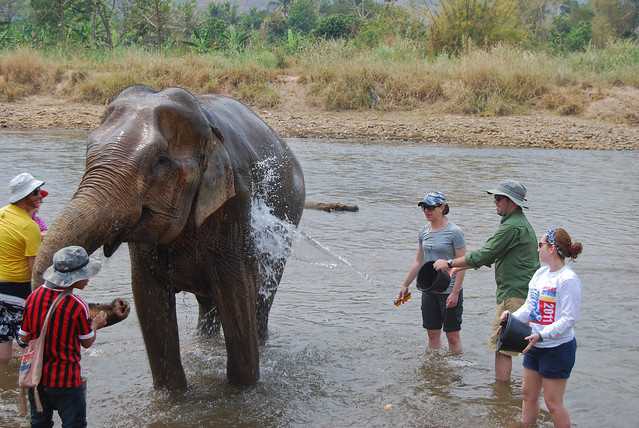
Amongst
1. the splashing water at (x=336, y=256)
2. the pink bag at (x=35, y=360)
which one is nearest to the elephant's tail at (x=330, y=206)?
the splashing water at (x=336, y=256)

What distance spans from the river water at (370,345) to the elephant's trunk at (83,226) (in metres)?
1.81

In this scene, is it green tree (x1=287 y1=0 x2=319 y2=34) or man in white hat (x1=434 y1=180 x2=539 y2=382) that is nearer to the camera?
man in white hat (x1=434 y1=180 x2=539 y2=382)

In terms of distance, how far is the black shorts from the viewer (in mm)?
6785

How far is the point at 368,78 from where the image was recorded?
952 inches

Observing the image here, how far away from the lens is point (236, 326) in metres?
5.68

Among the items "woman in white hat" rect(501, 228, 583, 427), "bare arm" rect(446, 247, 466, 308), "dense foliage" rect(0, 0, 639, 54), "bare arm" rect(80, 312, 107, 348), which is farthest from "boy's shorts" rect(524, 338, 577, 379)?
"dense foliage" rect(0, 0, 639, 54)

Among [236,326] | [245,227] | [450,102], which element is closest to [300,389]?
[236,326]

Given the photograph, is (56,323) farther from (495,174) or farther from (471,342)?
(495,174)

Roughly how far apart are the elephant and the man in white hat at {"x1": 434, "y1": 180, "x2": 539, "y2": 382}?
1464 mm

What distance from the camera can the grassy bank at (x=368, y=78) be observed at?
2345cm

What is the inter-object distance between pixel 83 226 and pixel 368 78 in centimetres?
2049

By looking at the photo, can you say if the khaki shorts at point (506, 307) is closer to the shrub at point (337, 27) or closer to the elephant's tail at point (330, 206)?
the elephant's tail at point (330, 206)

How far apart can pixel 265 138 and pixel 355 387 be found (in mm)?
1931

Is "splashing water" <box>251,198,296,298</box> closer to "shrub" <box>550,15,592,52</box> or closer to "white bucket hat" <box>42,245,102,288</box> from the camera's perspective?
"white bucket hat" <box>42,245,102,288</box>
